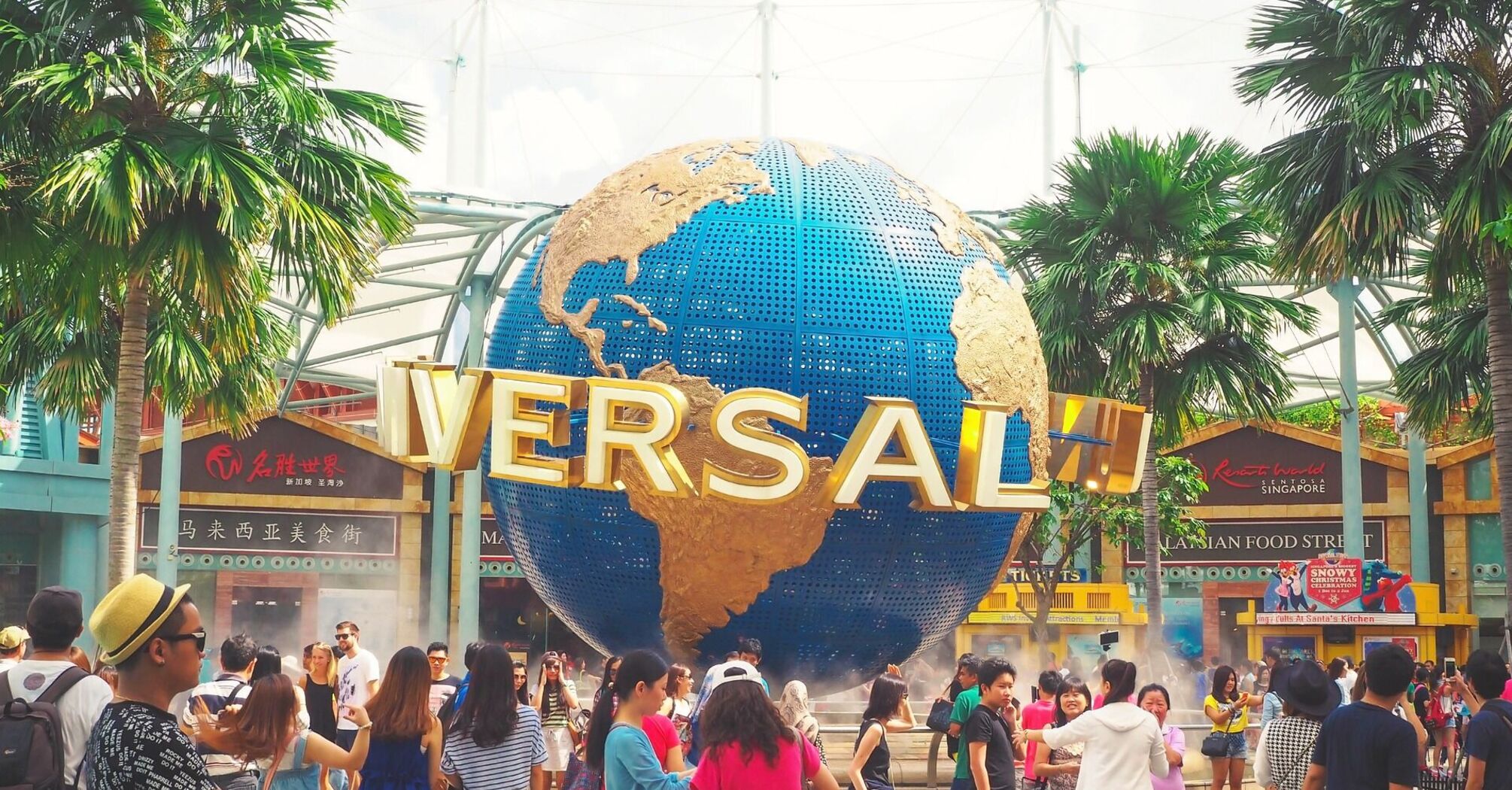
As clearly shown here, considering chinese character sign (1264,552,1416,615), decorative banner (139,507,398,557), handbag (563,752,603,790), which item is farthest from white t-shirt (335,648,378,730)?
decorative banner (139,507,398,557)

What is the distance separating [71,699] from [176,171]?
26.5 ft

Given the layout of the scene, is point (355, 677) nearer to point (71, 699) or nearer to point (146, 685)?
point (71, 699)

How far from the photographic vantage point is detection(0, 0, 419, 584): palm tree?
1273 centimetres

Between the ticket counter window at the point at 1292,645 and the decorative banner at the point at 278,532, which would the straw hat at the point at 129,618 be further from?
the decorative banner at the point at 278,532

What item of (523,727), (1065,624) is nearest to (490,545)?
(1065,624)

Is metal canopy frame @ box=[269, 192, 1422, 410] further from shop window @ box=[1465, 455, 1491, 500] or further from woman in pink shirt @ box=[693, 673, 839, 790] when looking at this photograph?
woman in pink shirt @ box=[693, 673, 839, 790]

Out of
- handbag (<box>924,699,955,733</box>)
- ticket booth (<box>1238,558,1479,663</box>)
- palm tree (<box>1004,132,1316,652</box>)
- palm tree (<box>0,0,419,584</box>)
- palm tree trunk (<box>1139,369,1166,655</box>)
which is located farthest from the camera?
ticket booth (<box>1238,558,1479,663</box>)

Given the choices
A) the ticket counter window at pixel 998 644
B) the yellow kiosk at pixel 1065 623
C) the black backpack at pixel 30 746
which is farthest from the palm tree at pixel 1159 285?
the black backpack at pixel 30 746

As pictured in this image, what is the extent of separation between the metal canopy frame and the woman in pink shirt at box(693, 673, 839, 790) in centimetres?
1168

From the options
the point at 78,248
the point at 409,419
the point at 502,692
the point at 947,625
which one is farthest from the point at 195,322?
the point at 502,692

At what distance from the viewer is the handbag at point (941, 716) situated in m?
10.4

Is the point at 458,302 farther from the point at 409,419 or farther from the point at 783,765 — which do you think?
the point at 783,765

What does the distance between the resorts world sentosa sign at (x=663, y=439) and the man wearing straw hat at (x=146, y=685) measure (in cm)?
672

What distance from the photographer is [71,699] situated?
18.4ft
